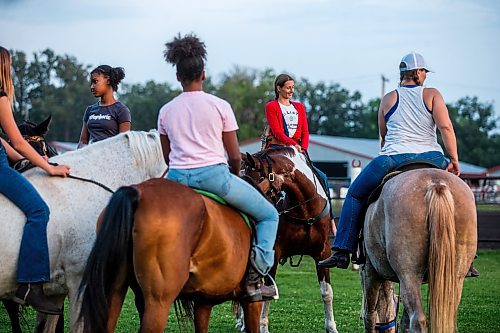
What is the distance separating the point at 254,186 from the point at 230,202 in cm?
58

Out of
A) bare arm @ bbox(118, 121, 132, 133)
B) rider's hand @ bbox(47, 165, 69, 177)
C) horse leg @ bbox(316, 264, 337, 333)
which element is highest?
bare arm @ bbox(118, 121, 132, 133)

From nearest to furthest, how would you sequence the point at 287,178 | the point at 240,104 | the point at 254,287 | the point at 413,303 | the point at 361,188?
1. the point at 254,287
2. the point at 413,303
3. the point at 361,188
4. the point at 287,178
5. the point at 240,104

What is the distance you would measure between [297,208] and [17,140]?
416 cm

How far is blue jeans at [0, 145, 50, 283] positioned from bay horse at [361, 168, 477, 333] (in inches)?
116

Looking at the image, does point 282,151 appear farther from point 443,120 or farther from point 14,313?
point 14,313

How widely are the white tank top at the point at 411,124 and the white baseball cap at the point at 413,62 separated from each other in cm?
19

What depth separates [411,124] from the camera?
743 centimetres

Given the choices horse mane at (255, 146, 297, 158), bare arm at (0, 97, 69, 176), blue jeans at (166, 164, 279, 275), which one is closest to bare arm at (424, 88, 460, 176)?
blue jeans at (166, 164, 279, 275)

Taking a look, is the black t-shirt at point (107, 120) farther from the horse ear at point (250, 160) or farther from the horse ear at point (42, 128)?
the horse ear at point (250, 160)

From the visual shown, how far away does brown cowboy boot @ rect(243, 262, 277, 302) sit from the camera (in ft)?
20.5

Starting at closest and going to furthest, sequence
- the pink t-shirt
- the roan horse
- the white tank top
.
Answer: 1. the pink t-shirt
2. the roan horse
3. the white tank top

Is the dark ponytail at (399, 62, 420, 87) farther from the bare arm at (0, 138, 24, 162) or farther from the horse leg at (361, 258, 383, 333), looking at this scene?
the bare arm at (0, 138, 24, 162)

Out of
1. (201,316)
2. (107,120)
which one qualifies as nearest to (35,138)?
(107,120)

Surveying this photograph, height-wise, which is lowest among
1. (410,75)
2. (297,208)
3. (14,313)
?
(14,313)
